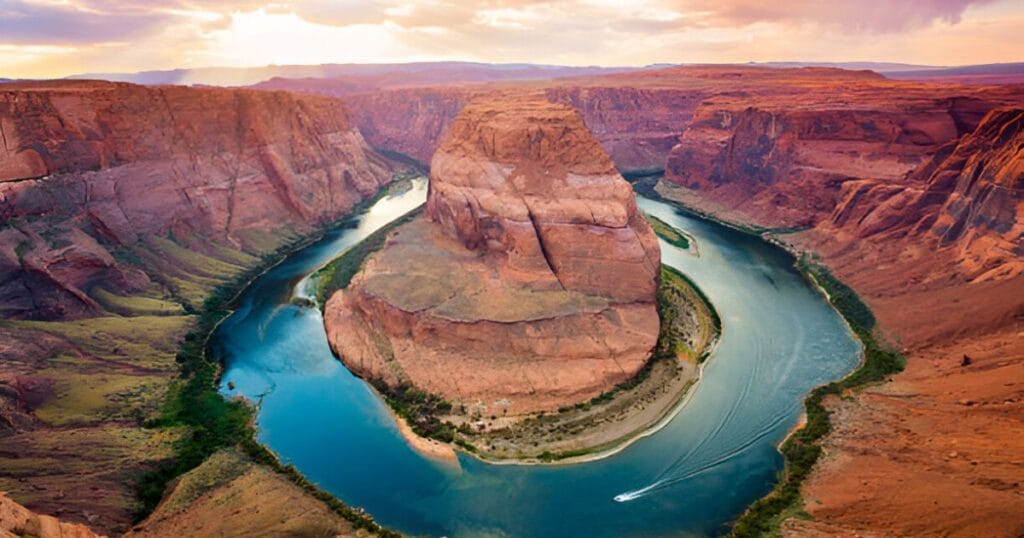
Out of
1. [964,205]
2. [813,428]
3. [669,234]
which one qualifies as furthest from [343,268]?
[964,205]

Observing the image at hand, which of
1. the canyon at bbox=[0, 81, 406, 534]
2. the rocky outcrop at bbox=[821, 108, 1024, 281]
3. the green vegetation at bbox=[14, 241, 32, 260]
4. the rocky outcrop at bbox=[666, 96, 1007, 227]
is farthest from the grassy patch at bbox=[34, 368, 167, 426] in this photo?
the rocky outcrop at bbox=[666, 96, 1007, 227]

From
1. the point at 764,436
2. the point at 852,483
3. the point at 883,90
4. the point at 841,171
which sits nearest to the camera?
the point at 852,483

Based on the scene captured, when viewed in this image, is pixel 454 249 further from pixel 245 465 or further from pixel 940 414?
pixel 940 414

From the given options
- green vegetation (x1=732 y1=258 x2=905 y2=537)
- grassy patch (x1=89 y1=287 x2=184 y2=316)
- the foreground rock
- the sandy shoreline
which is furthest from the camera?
grassy patch (x1=89 y1=287 x2=184 y2=316)

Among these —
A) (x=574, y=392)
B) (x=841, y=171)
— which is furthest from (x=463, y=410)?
(x=841, y=171)

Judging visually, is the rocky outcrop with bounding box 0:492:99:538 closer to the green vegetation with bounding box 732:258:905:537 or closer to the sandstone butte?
the sandstone butte

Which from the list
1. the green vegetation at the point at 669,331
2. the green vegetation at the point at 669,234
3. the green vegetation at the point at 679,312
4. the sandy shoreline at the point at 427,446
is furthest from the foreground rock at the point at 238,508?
the green vegetation at the point at 669,234
